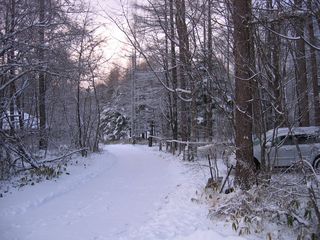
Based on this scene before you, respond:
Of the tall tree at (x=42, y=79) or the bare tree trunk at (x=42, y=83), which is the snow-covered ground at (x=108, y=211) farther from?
the tall tree at (x=42, y=79)

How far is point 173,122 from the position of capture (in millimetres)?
27594

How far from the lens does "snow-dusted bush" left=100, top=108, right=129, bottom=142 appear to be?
62.0m

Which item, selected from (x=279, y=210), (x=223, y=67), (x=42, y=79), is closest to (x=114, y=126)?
(x=42, y=79)

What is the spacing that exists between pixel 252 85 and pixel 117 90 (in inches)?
1995

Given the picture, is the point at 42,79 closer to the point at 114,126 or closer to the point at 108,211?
the point at 108,211

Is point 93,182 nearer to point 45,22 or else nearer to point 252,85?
point 45,22

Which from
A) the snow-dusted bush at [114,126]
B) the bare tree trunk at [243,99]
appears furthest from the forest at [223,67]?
the snow-dusted bush at [114,126]

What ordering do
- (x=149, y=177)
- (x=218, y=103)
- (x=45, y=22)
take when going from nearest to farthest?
(x=218, y=103), (x=45, y=22), (x=149, y=177)

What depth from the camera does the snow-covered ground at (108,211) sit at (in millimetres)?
6945

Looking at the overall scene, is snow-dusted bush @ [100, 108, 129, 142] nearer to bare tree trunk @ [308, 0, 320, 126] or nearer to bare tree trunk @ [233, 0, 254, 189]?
bare tree trunk @ [308, 0, 320, 126]

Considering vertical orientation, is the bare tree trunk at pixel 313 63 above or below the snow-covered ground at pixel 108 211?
above

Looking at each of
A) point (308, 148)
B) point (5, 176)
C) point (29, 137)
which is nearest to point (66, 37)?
point (29, 137)

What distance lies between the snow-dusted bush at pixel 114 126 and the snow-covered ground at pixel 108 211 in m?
47.9

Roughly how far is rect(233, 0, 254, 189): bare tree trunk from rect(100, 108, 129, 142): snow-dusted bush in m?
53.0
